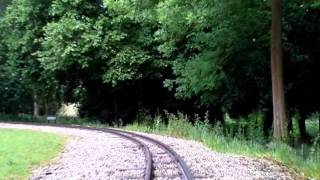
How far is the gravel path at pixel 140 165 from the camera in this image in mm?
12508

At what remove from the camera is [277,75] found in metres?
20.3

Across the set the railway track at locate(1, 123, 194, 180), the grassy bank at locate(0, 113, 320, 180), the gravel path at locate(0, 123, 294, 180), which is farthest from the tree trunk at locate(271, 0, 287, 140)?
the railway track at locate(1, 123, 194, 180)

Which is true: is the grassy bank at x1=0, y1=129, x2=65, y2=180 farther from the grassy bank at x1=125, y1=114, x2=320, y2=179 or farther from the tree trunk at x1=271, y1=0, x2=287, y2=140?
the tree trunk at x1=271, y1=0, x2=287, y2=140

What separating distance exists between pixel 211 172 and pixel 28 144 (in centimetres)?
963

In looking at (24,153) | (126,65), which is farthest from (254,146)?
(126,65)

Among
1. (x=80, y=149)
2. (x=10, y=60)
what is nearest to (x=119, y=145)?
(x=80, y=149)

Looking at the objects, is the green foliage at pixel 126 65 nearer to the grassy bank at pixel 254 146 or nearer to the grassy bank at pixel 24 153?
the grassy bank at pixel 254 146

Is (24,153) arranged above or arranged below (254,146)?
below

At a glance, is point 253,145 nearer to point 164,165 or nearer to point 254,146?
point 254,146

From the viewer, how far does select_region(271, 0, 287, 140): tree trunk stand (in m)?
20.0

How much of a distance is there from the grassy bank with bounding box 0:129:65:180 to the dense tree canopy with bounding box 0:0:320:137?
20.8 ft

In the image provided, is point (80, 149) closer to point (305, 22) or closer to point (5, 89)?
point (305, 22)

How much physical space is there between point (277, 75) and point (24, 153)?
9.29 meters

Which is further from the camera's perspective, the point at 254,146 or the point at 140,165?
the point at 254,146
